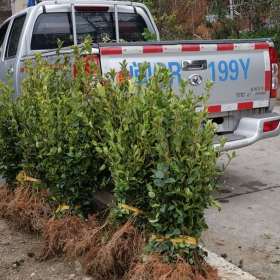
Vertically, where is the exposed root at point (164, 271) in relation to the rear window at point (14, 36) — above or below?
below

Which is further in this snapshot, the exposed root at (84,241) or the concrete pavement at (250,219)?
the concrete pavement at (250,219)

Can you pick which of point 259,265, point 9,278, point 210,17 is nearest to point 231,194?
point 259,265

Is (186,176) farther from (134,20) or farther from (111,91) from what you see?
(134,20)

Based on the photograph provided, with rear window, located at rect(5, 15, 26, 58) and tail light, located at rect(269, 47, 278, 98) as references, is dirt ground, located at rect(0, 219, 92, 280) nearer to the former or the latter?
tail light, located at rect(269, 47, 278, 98)

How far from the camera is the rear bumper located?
17.7ft

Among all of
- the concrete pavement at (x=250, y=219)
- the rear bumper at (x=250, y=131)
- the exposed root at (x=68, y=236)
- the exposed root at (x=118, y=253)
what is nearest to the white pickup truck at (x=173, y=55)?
the rear bumper at (x=250, y=131)

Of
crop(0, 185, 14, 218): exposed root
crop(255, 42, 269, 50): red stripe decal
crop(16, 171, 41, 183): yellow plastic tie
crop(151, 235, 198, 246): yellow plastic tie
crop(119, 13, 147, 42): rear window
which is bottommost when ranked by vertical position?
crop(0, 185, 14, 218): exposed root

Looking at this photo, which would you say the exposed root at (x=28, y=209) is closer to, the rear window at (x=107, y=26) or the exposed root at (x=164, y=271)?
the exposed root at (x=164, y=271)

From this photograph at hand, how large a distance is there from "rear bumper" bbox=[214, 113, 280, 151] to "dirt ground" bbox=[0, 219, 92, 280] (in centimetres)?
215

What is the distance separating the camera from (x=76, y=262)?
3799 millimetres

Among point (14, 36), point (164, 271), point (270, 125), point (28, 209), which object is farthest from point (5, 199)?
point (14, 36)

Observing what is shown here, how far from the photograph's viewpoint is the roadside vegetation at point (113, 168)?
299cm

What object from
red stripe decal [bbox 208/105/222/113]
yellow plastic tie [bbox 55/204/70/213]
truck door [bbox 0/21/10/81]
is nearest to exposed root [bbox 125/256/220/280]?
yellow plastic tie [bbox 55/204/70/213]

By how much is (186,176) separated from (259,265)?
1.35 metres
